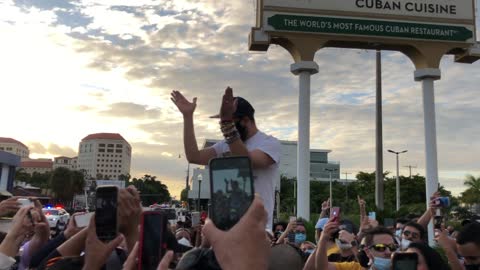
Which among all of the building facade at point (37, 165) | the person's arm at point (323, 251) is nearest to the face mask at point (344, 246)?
the person's arm at point (323, 251)

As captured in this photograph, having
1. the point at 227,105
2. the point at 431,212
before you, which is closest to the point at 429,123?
the point at 431,212

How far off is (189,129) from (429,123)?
41.5ft

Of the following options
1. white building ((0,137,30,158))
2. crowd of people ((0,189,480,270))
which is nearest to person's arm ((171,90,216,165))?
crowd of people ((0,189,480,270))

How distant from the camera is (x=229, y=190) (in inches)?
51.6

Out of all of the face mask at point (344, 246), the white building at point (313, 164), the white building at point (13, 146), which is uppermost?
the white building at point (13, 146)

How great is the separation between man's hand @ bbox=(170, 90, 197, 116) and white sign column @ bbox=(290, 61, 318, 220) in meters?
10.6

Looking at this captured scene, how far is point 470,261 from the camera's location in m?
3.47

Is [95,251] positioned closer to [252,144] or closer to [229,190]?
[229,190]

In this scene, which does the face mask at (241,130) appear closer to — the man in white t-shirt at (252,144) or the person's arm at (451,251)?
the man in white t-shirt at (252,144)

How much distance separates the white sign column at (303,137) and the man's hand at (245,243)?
12085 mm

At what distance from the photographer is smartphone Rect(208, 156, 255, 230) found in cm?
124

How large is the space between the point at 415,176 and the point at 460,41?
51356mm

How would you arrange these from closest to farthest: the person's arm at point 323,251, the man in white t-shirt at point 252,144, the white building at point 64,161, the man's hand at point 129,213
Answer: the man's hand at point 129,213 < the man in white t-shirt at point 252,144 < the person's arm at point 323,251 < the white building at point 64,161

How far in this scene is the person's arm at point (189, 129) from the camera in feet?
9.05
